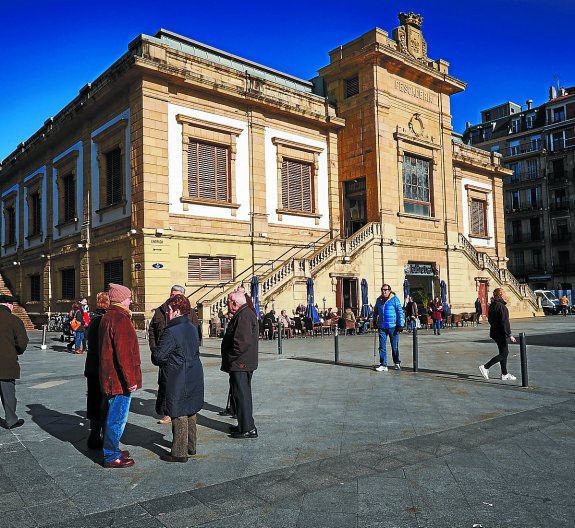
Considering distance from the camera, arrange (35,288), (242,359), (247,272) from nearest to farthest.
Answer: (242,359) < (247,272) < (35,288)

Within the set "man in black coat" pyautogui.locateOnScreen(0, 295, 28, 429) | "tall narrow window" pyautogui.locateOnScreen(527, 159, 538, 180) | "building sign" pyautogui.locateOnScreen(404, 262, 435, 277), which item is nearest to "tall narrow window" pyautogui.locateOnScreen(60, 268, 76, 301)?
"building sign" pyautogui.locateOnScreen(404, 262, 435, 277)

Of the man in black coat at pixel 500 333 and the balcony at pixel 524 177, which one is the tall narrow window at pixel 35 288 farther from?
the balcony at pixel 524 177

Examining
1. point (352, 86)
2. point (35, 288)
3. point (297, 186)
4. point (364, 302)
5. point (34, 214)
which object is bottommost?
point (364, 302)

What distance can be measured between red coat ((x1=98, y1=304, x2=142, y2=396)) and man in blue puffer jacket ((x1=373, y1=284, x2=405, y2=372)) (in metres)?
6.96

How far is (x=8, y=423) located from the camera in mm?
6699

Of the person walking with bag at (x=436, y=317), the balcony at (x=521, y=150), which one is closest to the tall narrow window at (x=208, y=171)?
the person walking with bag at (x=436, y=317)

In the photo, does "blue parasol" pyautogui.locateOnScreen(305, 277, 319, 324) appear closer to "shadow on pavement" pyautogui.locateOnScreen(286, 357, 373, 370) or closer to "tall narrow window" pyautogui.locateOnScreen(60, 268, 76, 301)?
"shadow on pavement" pyautogui.locateOnScreen(286, 357, 373, 370)

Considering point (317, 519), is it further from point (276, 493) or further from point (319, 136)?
point (319, 136)

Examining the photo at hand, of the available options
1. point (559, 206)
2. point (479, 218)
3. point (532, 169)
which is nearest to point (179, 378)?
point (479, 218)

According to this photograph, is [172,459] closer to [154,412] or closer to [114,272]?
[154,412]

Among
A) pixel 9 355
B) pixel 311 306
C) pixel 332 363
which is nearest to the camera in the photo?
pixel 9 355

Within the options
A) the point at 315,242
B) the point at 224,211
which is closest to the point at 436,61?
the point at 315,242

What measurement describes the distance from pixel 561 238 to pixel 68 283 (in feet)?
148

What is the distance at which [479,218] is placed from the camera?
38.7 meters
